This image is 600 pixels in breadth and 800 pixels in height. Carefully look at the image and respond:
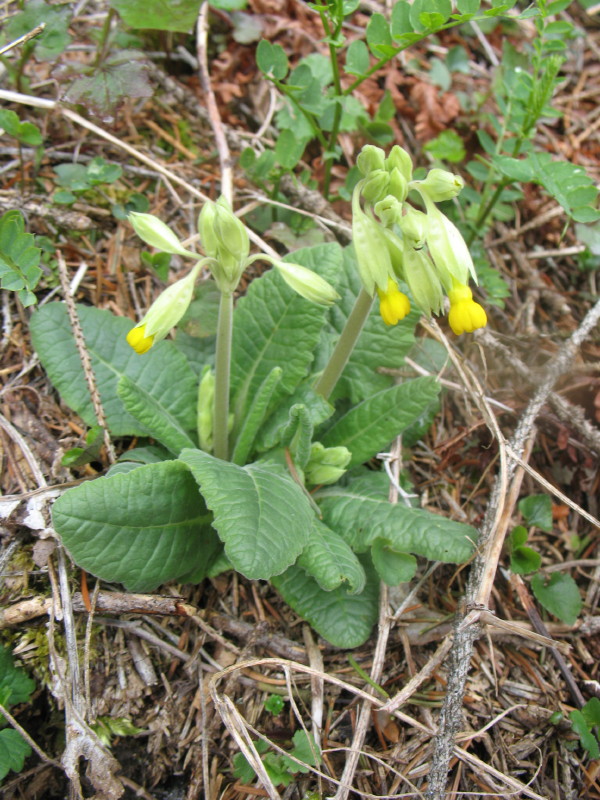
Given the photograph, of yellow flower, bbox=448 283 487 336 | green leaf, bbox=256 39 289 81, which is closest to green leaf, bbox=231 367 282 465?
yellow flower, bbox=448 283 487 336

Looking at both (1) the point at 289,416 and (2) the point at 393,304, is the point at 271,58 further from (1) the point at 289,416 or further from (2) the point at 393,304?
(1) the point at 289,416

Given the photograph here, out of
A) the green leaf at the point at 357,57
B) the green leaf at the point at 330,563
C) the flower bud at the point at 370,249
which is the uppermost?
the green leaf at the point at 357,57

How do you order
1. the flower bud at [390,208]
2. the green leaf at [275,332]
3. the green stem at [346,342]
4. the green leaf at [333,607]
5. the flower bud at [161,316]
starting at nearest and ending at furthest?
the flower bud at [390,208]
the flower bud at [161,316]
the green stem at [346,342]
the green leaf at [333,607]
the green leaf at [275,332]

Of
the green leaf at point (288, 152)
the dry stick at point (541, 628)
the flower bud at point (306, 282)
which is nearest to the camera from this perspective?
the flower bud at point (306, 282)

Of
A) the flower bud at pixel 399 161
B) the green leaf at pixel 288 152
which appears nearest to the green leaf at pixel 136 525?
the flower bud at pixel 399 161

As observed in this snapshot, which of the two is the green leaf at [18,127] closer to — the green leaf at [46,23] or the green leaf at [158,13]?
A: the green leaf at [46,23]

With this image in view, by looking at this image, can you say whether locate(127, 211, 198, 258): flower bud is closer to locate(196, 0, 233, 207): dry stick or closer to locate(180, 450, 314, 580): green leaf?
locate(180, 450, 314, 580): green leaf

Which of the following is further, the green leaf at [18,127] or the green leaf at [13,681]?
the green leaf at [18,127]
